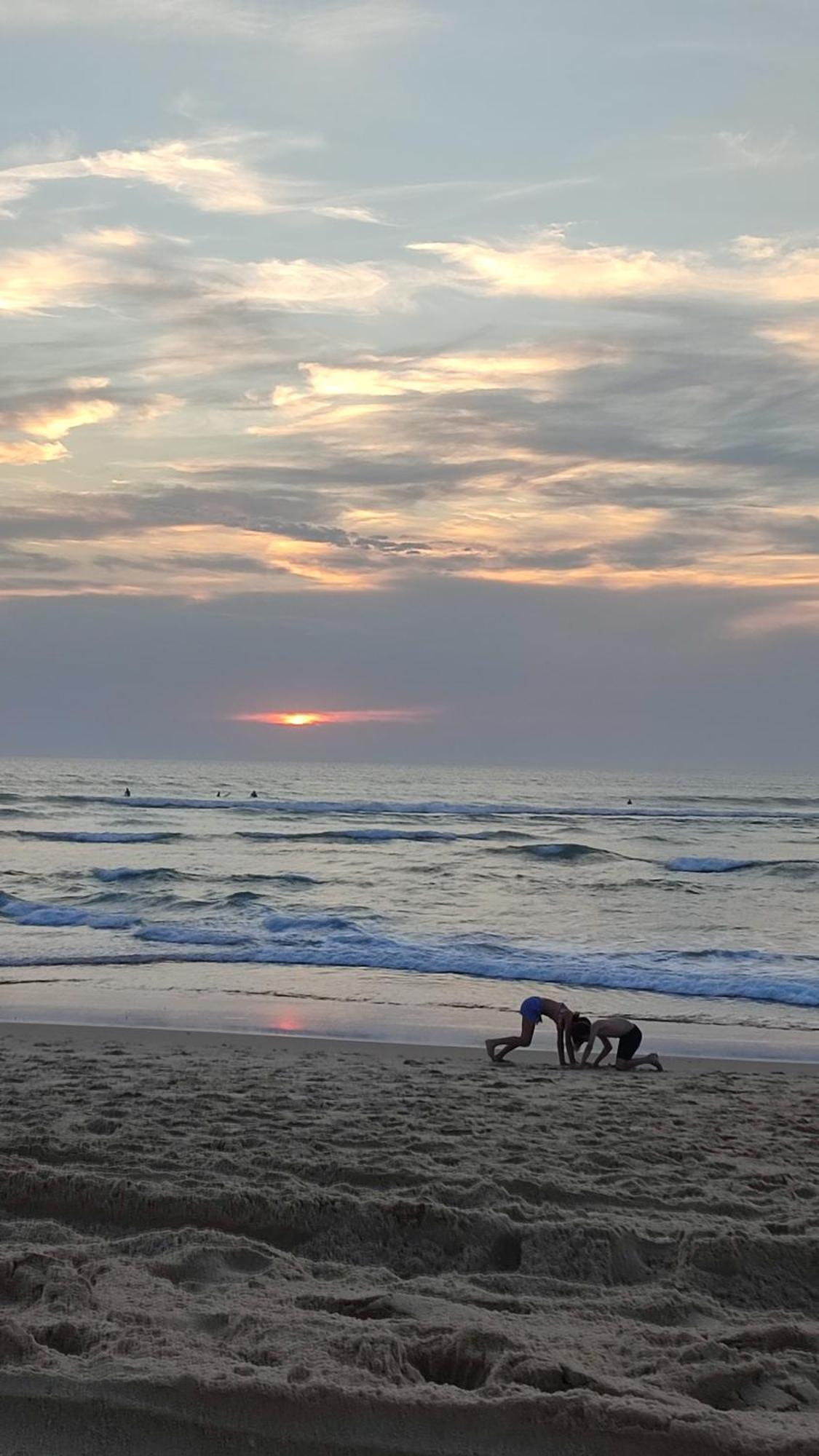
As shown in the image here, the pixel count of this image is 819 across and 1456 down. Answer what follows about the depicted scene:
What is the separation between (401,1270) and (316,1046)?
19.0ft

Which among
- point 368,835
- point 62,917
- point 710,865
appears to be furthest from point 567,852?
point 62,917

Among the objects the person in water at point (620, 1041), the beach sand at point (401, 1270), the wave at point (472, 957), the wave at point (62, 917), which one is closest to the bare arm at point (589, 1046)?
the person in water at point (620, 1041)

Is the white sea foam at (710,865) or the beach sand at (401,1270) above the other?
the white sea foam at (710,865)

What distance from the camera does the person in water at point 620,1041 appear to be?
31.8 ft

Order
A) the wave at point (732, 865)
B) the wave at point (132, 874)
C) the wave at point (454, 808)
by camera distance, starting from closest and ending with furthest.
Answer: the wave at point (132, 874) → the wave at point (732, 865) → the wave at point (454, 808)

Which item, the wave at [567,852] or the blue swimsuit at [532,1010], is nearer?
the blue swimsuit at [532,1010]

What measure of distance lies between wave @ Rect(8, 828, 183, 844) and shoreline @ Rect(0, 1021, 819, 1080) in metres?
26.8

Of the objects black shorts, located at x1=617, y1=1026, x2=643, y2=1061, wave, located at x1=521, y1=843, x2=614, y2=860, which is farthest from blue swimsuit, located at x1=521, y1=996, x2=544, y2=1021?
wave, located at x1=521, y1=843, x2=614, y2=860

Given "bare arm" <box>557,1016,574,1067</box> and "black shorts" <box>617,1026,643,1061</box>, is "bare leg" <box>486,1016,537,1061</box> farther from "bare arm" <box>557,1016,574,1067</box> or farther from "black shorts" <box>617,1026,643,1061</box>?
"black shorts" <box>617,1026,643,1061</box>

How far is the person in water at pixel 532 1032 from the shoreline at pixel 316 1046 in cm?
12

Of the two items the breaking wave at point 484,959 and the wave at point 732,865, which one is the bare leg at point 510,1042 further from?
the wave at point 732,865

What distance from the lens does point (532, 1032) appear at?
10.3m

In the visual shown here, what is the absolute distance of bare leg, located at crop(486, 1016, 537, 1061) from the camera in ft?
32.8

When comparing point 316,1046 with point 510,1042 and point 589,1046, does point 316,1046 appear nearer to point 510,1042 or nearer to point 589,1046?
point 510,1042
